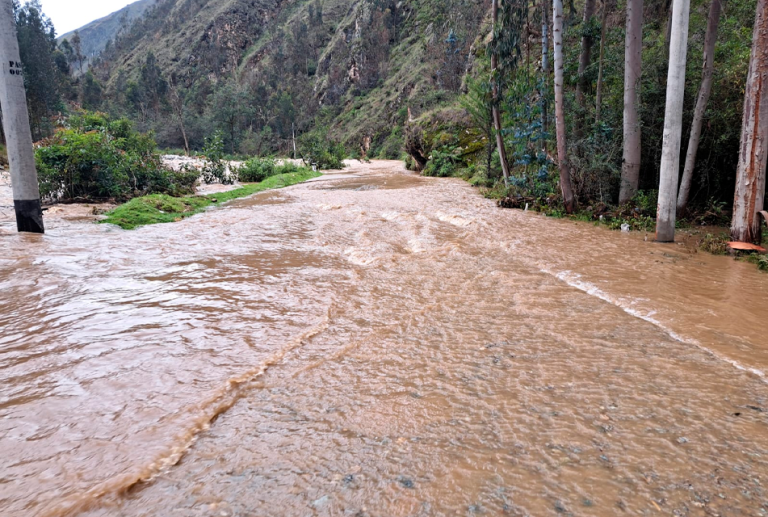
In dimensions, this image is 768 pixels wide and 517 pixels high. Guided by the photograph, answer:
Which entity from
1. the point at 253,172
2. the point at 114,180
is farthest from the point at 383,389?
the point at 253,172

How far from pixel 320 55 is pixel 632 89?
9074 cm

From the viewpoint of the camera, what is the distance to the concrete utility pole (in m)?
7.43

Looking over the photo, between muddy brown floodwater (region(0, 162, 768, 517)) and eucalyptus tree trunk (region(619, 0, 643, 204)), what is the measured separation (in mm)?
4400

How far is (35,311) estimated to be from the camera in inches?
167

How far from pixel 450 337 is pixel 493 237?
16.2 ft

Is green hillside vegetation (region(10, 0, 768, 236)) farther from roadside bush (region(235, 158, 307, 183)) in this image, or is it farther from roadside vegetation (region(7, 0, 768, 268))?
roadside bush (region(235, 158, 307, 183))

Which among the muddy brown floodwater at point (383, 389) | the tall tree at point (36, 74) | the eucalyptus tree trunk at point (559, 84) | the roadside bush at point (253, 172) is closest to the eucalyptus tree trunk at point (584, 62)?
the eucalyptus tree trunk at point (559, 84)

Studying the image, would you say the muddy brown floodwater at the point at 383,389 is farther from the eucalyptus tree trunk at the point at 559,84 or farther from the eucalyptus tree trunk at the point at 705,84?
the eucalyptus tree trunk at the point at 559,84

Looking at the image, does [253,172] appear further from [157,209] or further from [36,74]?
[36,74]

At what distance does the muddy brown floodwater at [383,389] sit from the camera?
6.46ft

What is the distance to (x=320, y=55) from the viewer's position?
88.4 m

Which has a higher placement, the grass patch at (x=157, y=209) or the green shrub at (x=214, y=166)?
the green shrub at (x=214, y=166)

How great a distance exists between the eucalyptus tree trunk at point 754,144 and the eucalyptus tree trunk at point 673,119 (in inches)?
34.4

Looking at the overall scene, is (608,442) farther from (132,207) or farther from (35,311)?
(132,207)
